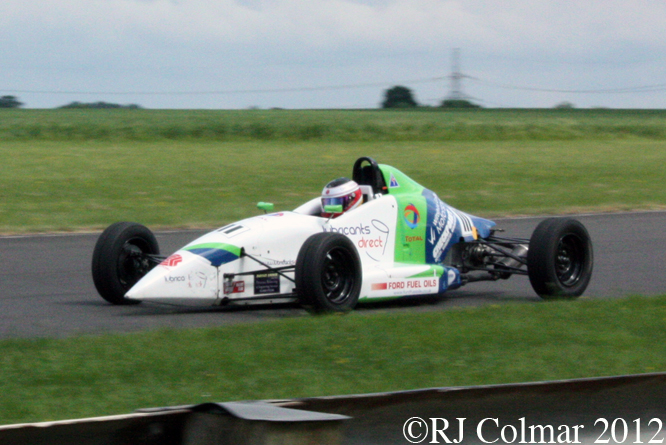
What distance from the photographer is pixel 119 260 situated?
8.73 meters

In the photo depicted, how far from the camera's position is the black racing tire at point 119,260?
28.3ft

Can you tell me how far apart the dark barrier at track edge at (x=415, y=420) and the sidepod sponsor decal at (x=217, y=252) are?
16.4ft

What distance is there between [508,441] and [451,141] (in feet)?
112

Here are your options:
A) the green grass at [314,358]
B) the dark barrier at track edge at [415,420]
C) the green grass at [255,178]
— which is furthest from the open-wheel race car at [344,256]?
the green grass at [255,178]

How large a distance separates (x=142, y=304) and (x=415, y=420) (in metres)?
6.15

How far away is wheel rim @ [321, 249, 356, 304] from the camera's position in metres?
8.28

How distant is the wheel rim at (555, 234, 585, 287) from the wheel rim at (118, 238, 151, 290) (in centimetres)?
395

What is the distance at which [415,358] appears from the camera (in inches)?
250

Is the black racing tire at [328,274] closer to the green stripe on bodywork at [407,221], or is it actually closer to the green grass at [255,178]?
the green stripe on bodywork at [407,221]

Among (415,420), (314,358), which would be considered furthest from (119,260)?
(415,420)

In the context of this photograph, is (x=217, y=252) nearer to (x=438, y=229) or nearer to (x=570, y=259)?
(x=438, y=229)

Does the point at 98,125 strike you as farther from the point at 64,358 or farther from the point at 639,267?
the point at 64,358

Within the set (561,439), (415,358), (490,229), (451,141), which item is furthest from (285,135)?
(561,439)

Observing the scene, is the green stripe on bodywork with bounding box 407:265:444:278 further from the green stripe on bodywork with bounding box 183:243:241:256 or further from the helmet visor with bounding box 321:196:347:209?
the green stripe on bodywork with bounding box 183:243:241:256
